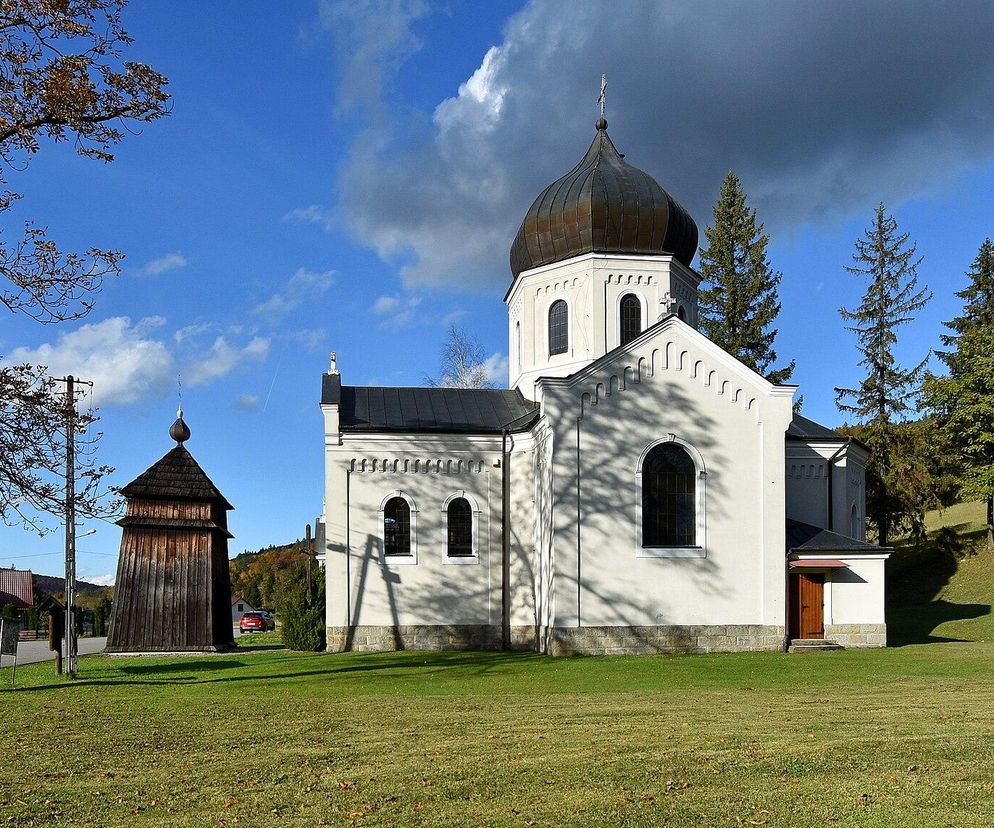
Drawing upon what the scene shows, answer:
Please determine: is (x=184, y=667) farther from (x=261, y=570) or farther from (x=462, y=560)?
(x=261, y=570)

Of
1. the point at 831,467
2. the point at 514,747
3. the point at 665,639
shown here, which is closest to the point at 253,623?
the point at 665,639

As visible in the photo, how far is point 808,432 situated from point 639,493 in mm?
7522

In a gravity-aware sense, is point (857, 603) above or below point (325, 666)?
above

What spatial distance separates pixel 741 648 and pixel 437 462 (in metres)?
9.43

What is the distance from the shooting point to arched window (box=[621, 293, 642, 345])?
28609 millimetres

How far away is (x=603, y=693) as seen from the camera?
16391mm

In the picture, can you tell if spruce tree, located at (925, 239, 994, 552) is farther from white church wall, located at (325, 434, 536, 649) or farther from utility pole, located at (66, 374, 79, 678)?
utility pole, located at (66, 374, 79, 678)

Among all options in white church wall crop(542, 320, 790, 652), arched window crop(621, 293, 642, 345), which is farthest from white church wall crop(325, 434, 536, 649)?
arched window crop(621, 293, 642, 345)

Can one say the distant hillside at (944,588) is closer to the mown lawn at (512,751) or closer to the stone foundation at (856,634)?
the stone foundation at (856,634)

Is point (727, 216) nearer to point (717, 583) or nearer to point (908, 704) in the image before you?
point (717, 583)

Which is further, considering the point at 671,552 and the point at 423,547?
the point at 423,547

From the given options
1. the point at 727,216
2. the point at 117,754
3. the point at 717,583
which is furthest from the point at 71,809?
the point at 727,216

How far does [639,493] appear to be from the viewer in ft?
79.5

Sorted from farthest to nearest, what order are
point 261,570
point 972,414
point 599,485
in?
point 261,570
point 972,414
point 599,485
